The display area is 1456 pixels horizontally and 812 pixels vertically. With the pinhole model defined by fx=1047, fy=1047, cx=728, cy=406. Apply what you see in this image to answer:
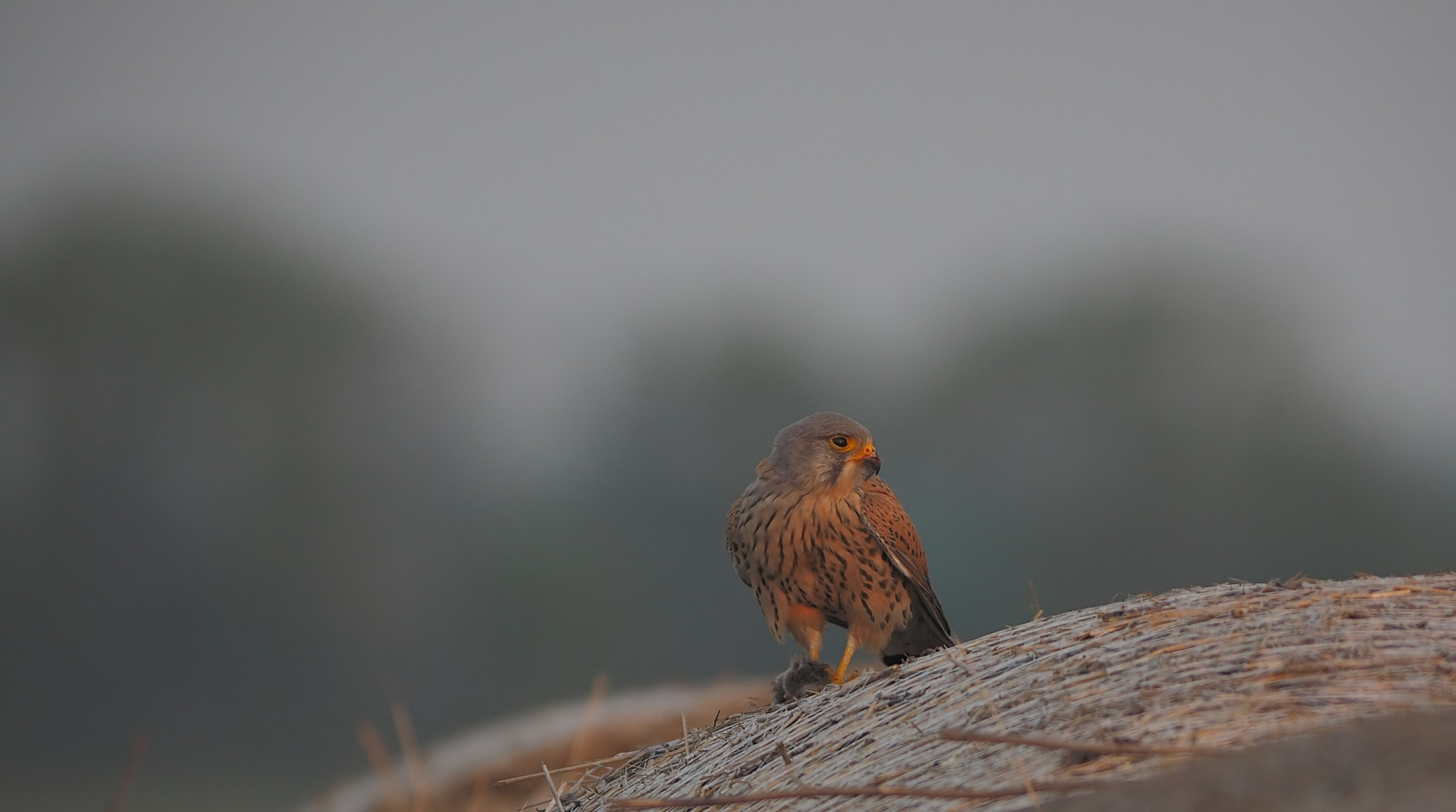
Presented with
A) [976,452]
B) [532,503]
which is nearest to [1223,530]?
[976,452]

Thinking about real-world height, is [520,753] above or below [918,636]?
below

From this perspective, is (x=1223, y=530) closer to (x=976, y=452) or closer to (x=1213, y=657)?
(x=976, y=452)

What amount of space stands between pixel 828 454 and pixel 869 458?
0.57 ft

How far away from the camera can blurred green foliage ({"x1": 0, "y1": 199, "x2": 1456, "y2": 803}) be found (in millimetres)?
12648

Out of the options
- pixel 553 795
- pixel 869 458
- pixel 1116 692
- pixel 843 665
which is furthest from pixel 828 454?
pixel 1116 692

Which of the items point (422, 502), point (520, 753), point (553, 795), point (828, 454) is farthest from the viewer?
point (422, 502)

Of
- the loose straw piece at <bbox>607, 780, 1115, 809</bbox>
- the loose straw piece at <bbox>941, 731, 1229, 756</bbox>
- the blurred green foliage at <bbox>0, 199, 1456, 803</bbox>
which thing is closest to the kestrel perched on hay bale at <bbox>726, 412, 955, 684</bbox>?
the loose straw piece at <bbox>607, 780, 1115, 809</bbox>

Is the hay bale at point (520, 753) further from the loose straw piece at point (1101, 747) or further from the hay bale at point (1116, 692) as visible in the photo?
the loose straw piece at point (1101, 747)

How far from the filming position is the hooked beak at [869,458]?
4.12 meters

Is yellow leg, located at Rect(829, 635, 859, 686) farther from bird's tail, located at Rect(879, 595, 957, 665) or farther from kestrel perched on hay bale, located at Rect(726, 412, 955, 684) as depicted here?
bird's tail, located at Rect(879, 595, 957, 665)

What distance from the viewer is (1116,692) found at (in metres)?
2.45

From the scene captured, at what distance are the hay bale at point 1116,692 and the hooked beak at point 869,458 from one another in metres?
1.00

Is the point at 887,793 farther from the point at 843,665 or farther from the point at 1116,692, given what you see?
the point at 843,665

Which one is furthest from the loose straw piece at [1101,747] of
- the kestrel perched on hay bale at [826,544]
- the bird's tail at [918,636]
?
the bird's tail at [918,636]
